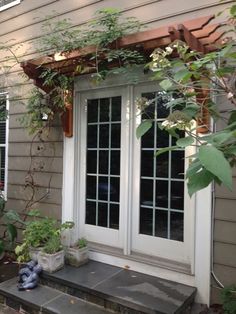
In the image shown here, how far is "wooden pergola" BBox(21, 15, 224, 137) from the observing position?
285cm

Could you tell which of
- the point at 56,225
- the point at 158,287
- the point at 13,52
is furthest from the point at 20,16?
the point at 158,287

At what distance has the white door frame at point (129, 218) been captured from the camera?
10.4 feet

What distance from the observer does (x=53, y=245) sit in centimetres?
371

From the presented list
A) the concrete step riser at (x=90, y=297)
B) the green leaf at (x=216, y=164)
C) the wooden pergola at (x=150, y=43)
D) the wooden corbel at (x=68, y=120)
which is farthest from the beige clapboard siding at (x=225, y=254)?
the wooden corbel at (x=68, y=120)

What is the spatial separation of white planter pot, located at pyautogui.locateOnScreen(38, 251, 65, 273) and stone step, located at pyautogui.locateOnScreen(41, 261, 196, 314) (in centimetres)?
6

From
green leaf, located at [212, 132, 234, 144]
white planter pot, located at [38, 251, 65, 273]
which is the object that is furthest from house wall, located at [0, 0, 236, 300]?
green leaf, located at [212, 132, 234, 144]

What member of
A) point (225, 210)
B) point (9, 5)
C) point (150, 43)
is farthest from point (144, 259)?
point (9, 5)

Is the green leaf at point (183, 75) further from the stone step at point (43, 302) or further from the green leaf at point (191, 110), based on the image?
the stone step at point (43, 302)

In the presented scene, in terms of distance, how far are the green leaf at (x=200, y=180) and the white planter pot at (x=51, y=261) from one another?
2633 mm

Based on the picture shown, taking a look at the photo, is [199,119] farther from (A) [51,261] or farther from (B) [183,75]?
(A) [51,261]

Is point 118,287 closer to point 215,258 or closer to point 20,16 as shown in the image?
point 215,258

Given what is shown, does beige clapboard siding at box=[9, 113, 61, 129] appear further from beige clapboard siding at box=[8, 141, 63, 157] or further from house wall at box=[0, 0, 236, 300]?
beige clapboard siding at box=[8, 141, 63, 157]

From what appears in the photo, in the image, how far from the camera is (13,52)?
513 centimetres

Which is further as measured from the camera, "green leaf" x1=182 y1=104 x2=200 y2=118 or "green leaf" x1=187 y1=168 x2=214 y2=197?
"green leaf" x1=182 y1=104 x2=200 y2=118
